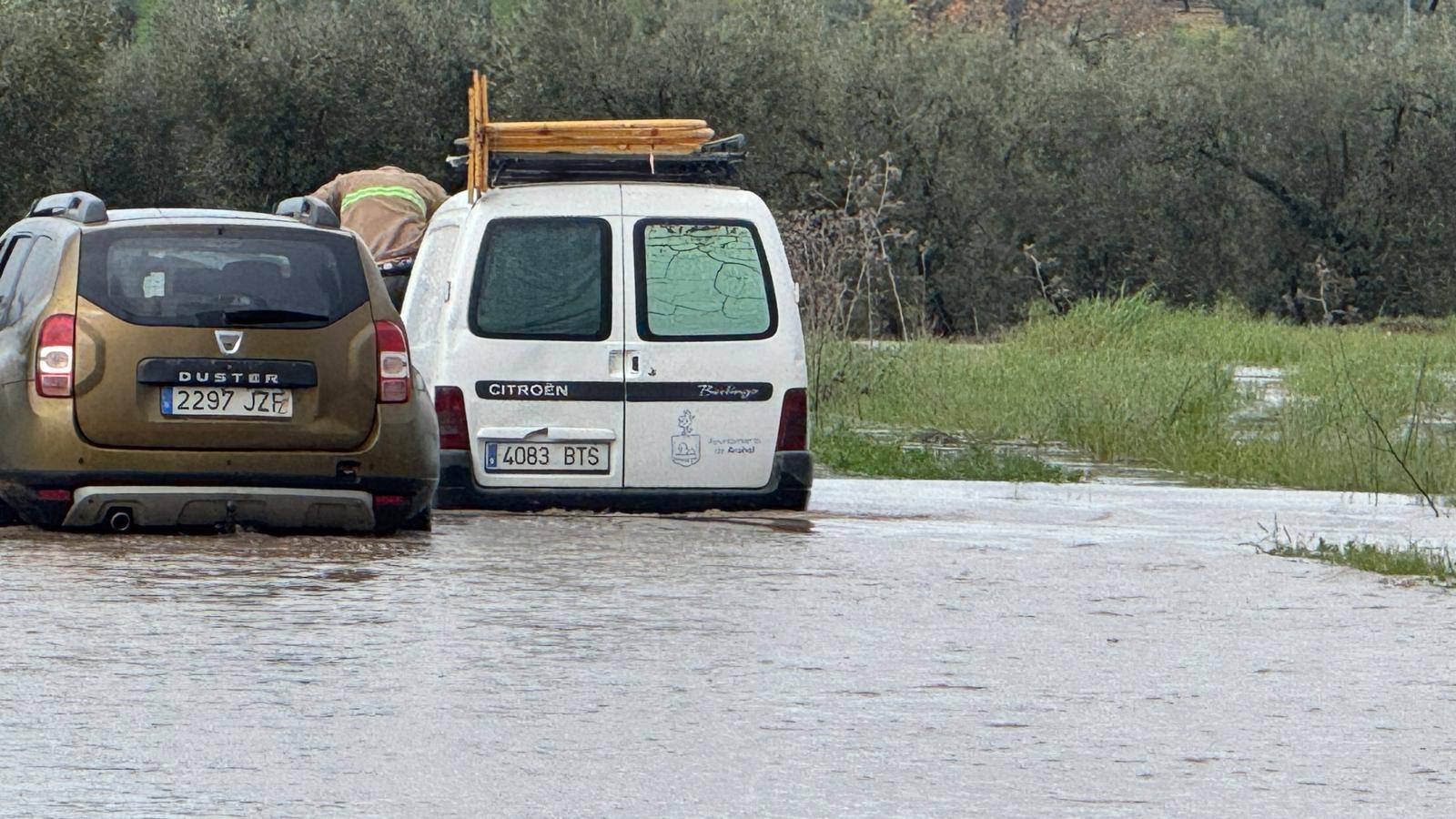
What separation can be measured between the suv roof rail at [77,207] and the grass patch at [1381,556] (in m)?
5.14

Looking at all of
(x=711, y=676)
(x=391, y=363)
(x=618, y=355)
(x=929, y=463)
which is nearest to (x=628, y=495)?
(x=618, y=355)

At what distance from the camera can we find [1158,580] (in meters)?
9.89

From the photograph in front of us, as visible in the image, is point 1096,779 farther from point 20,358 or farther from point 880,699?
point 20,358

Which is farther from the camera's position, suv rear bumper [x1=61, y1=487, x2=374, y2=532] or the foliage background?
the foliage background

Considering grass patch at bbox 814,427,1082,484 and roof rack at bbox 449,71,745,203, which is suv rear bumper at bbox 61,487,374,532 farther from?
grass patch at bbox 814,427,1082,484

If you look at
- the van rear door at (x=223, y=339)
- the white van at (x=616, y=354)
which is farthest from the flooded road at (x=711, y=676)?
the van rear door at (x=223, y=339)

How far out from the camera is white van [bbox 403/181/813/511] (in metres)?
11.0

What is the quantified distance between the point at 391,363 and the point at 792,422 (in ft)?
6.22

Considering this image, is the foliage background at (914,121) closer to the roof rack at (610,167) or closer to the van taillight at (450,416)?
the roof rack at (610,167)

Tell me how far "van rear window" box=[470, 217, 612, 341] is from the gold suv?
24.8 inches

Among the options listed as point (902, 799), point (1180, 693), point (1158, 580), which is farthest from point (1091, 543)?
point (902, 799)

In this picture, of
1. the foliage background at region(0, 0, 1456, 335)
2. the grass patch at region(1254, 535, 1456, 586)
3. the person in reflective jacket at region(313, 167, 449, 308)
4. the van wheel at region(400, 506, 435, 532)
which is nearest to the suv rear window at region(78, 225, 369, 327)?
the van wheel at region(400, 506, 435, 532)

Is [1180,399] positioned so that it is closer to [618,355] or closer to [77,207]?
[618,355]

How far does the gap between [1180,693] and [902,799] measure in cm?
179
